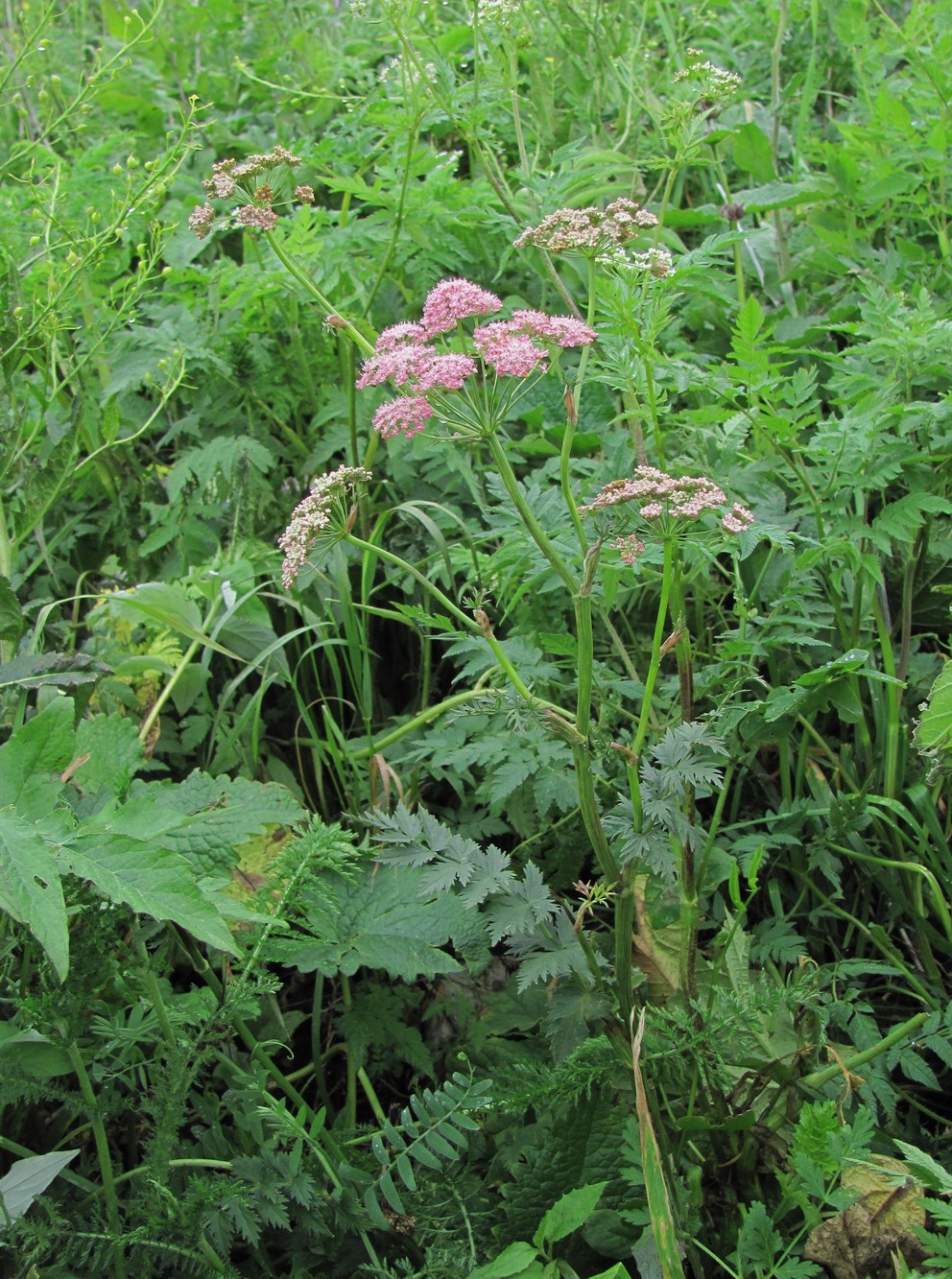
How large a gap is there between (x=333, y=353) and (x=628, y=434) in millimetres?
800

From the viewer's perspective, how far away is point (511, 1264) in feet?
4.27

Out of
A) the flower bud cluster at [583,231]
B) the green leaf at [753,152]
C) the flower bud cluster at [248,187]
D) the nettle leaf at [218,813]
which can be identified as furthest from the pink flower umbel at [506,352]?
the green leaf at [753,152]

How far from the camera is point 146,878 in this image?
47.1 inches

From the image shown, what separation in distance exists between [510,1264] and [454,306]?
3.87 ft

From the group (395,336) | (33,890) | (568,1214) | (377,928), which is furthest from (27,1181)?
(395,336)

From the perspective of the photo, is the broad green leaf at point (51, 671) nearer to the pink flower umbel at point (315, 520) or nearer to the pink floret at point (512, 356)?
the pink flower umbel at point (315, 520)

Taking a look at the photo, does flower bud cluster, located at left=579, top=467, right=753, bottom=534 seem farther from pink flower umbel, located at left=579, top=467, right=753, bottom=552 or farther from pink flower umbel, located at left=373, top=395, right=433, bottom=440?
pink flower umbel, located at left=373, top=395, right=433, bottom=440

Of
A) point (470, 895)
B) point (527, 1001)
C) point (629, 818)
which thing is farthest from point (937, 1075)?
point (470, 895)

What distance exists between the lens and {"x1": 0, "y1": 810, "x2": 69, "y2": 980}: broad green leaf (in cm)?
112

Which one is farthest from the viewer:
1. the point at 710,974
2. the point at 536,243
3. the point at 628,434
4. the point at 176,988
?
the point at 628,434

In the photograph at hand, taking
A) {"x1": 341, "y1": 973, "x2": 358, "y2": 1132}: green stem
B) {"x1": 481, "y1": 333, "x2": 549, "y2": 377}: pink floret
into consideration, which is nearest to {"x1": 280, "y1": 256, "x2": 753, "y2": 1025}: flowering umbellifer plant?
{"x1": 481, "y1": 333, "x2": 549, "y2": 377}: pink floret

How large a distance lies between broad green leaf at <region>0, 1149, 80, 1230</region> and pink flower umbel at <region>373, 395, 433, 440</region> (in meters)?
0.96

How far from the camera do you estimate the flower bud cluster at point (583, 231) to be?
1.39 meters

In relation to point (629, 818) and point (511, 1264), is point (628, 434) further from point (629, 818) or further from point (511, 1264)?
point (511, 1264)
